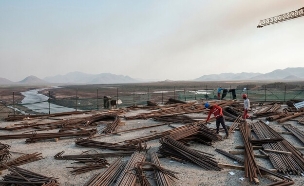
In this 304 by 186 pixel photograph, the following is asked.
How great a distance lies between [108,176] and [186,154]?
3073 millimetres

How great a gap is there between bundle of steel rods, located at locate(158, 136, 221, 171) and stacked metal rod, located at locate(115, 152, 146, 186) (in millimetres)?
1028

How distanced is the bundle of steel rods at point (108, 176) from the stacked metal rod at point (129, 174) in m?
0.26

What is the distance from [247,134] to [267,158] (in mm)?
2614

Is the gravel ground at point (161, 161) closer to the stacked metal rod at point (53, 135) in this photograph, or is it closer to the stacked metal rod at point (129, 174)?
the stacked metal rod at point (53, 135)

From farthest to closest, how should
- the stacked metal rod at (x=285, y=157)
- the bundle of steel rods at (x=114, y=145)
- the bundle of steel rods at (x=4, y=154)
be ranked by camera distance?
the bundle of steel rods at (x=114, y=145), the bundle of steel rods at (x=4, y=154), the stacked metal rod at (x=285, y=157)

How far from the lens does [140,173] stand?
7.31 metres

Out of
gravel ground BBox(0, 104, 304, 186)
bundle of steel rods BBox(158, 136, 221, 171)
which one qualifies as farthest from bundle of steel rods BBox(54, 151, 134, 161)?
bundle of steel rods BBox(158, 136, 221, 171)

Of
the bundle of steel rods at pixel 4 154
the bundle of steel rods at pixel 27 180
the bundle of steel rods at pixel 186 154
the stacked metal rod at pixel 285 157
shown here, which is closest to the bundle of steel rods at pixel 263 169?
the stacked metal rod at pixel 285 157

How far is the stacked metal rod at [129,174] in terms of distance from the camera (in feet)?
22.3

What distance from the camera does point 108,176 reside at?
7.40 meters

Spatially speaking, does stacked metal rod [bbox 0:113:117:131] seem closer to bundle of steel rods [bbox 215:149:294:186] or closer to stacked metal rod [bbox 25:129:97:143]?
stacked metal rod [bbox 25:129:97:143]

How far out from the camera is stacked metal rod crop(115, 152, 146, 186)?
268 inches

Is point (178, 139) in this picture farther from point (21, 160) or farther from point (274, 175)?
point (21, 160)

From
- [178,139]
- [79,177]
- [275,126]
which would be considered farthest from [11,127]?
[275,126]
